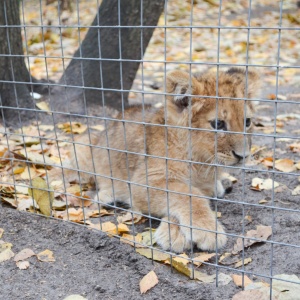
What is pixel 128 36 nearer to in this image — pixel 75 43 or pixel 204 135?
pixel 204 135

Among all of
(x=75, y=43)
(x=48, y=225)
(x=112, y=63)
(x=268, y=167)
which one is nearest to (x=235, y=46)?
(x=75, y=43)

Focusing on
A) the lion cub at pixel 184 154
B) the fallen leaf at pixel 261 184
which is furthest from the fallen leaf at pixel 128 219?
the fallen leaf at pixel 261 184

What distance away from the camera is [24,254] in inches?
127

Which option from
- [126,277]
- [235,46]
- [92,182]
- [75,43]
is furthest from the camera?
[75,43]

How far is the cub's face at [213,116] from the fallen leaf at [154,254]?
0.82 metres

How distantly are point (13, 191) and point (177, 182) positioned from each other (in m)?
1.42

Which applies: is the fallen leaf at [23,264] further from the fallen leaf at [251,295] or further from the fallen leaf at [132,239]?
the fallen leaf at [251,295]

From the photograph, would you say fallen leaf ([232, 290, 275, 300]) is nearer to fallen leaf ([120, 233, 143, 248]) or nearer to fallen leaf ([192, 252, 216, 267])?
fallen leaf ([192, 252, 216, 267])

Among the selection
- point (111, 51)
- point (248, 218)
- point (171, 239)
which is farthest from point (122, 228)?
point (111, 51)

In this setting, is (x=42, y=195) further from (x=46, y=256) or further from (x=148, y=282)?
(x=148, y=282)

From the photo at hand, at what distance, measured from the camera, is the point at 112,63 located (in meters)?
5.98

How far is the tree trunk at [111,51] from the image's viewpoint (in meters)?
5.62

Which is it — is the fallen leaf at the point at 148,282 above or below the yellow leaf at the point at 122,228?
below

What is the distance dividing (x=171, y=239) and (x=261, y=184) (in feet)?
4.22
